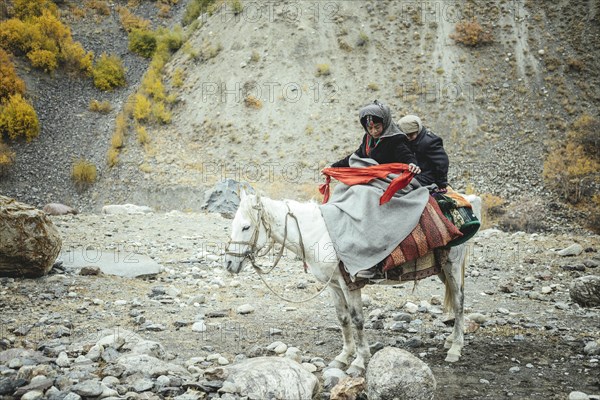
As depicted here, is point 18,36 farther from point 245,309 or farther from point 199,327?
point 199,327

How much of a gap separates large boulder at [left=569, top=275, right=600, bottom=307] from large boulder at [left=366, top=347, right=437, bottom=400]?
503 centimetres

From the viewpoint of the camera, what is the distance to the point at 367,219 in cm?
555

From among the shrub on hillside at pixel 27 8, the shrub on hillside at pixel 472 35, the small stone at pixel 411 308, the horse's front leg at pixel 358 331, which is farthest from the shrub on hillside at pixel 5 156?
the shrub on hillside at pixel 472 35

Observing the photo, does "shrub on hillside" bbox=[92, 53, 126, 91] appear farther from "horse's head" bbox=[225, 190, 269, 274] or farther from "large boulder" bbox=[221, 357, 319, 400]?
"large boulder" bbox=[221, 357, 319, 400]

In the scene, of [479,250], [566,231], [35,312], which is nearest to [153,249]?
[35,312]

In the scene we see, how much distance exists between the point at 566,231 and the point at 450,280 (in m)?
14.2

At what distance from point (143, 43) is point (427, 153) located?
34.0m

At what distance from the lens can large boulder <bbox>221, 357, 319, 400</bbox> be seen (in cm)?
436

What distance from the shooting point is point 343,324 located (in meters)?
5.92

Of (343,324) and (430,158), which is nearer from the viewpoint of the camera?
(343,324)

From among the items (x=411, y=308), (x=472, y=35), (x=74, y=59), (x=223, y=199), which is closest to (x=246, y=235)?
(x=411, y=308)

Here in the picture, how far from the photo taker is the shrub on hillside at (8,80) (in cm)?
2850

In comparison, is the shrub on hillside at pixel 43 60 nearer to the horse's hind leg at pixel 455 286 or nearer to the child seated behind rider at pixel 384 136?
the child seated behind rider at pixel 384 136

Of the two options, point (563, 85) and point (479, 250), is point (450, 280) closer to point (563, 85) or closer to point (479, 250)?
point (479, 250)
